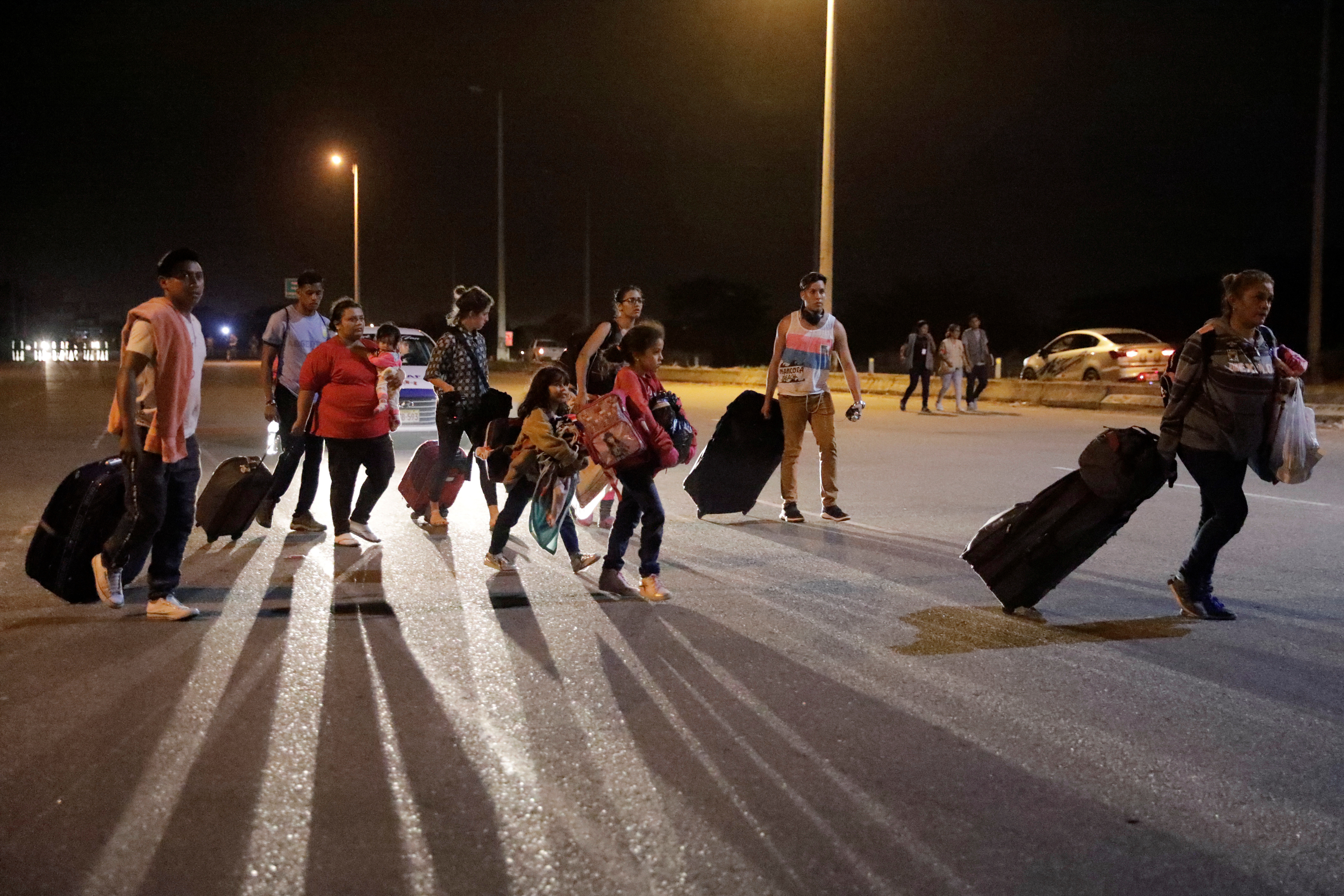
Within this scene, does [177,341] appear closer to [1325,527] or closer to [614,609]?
[614,609]

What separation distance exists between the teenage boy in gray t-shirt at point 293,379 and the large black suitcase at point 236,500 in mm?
928

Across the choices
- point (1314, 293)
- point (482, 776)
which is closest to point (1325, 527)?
point (482, 776)

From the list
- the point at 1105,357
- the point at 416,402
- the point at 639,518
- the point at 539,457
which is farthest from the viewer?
the point at 1105,357

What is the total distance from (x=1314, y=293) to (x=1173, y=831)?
904 inches

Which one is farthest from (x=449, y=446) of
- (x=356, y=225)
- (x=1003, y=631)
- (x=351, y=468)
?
(x=356, y=225)

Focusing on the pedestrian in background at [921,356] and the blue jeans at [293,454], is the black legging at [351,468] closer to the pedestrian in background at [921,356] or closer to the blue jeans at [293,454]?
the blue jeans at [293,454]

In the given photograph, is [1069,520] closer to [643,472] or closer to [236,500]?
[643,472]

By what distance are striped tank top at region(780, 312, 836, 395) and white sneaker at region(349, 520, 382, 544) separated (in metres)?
3.18

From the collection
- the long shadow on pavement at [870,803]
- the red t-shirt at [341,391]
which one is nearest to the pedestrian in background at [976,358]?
the red t-shirt at [341,391]

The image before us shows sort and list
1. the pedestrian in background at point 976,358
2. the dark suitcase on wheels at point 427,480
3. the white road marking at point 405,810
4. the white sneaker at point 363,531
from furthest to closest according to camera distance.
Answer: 1. the pedestrian in background at point 976,358
2. the dark suitcase on wheels at point 427,480
3. the white sneaker at point 363,531
4. the white road marking at point 405,810

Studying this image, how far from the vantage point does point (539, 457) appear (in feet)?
23.2

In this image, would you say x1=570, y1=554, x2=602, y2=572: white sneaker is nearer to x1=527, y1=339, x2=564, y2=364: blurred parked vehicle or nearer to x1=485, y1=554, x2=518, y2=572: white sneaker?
x1=485, y1=554, x2=518, y2=572: white sneaker

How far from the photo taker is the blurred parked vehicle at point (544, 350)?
55.5m

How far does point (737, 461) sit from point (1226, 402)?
376cm
